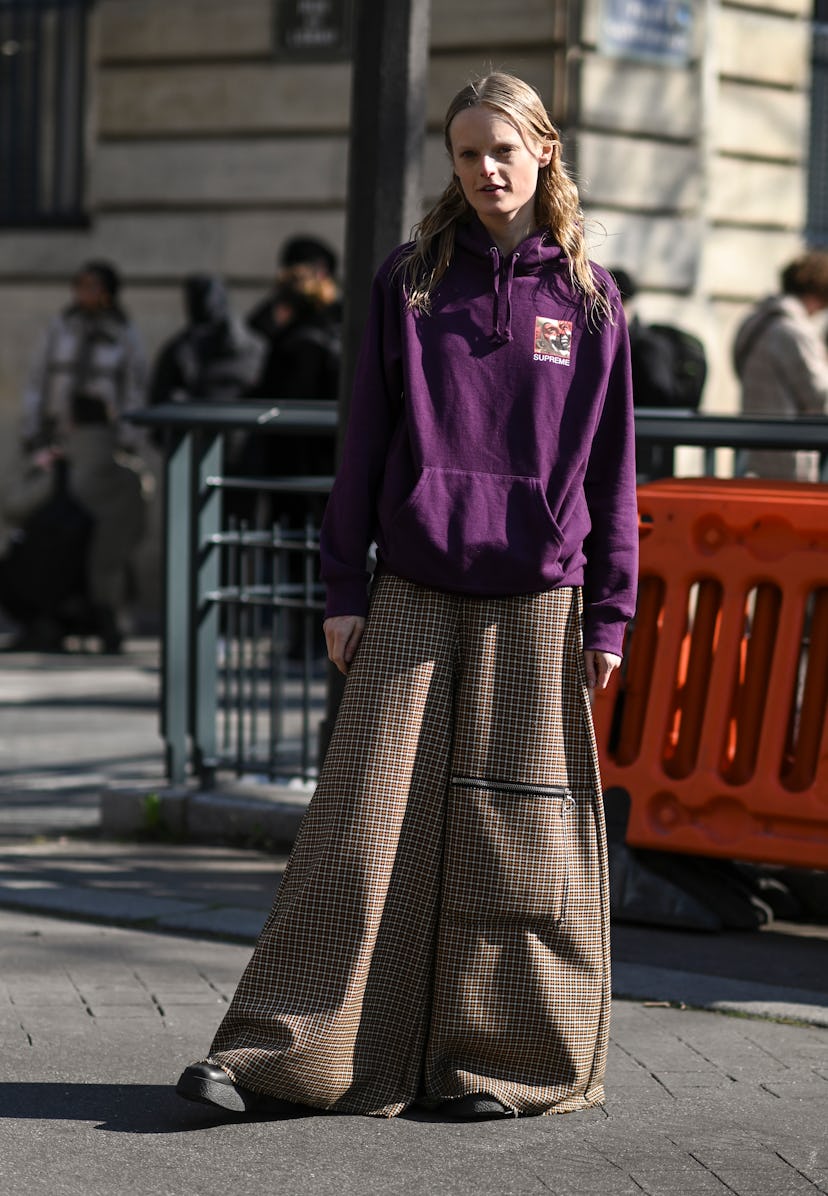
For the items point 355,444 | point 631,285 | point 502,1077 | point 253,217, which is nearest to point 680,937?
point 502,1077

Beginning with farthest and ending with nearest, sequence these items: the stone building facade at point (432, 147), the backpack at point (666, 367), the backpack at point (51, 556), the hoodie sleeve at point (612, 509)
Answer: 1. the stone building facade at point (432, 147)
2. the backpack at point (51, 556)
3. the backpack at point (666, 367)
4. the hoodie sleeve at point (612, 509)

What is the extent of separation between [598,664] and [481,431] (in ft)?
1.65

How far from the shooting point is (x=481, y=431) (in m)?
3.99

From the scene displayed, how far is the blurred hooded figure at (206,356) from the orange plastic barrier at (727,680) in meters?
6.23

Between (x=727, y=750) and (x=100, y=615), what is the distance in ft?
21.3

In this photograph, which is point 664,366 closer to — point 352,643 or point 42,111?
point 352,643

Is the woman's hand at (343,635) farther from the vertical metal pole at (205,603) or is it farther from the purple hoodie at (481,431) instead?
the vertical metal pole at (205,603)

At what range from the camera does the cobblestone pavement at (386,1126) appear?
378cm

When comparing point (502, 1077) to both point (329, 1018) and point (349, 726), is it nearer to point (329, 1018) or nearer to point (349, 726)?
point (329, 1018)

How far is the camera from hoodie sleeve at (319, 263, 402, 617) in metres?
4.07

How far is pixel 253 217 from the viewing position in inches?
535

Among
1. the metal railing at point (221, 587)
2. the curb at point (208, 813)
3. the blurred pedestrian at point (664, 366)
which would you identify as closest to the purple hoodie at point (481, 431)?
the metal railing at point (221, 587)

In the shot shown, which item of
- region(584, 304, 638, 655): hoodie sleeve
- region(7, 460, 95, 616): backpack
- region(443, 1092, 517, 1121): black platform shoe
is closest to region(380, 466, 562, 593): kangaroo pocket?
region(584, 304, 638, 655): hoodie sleeve

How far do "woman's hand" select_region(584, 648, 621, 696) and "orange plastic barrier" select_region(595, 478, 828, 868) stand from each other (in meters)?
1.53
